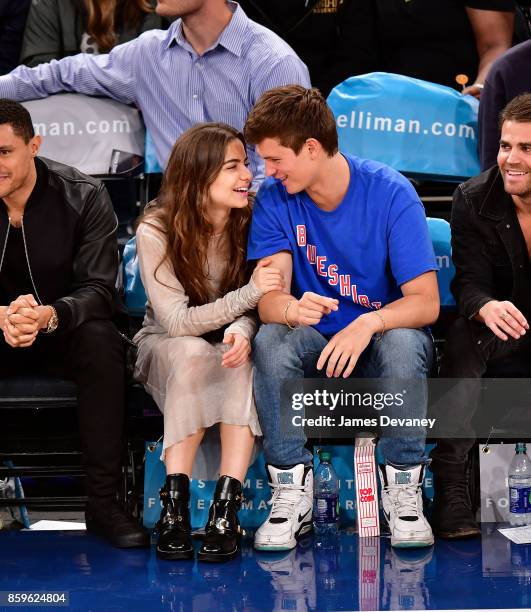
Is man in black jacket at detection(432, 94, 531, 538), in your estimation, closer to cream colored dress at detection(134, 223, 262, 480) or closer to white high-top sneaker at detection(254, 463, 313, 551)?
white high-top sneaker at detection(254, 463, 313, 551)

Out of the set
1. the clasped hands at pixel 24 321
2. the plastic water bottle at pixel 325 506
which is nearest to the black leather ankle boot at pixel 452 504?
the plastic water bottle at pixel 325 506

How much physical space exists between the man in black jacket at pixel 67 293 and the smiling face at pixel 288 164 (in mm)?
564

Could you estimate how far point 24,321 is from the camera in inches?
126

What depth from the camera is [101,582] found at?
9.55 ft

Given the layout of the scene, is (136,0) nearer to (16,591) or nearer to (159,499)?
(159,499)

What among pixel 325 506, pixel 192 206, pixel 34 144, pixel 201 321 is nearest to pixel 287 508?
pixel 325 506

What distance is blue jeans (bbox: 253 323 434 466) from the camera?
125 inches

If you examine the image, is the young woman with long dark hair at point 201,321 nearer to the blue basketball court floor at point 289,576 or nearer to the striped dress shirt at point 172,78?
the blue basketball court floor at point 289,576

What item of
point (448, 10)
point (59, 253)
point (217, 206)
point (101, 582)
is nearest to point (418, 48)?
point (448, 10)

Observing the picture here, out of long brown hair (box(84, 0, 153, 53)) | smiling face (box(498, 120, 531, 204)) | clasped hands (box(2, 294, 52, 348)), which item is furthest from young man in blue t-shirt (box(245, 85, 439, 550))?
long brown hair (box(84, 0, 153, 53))

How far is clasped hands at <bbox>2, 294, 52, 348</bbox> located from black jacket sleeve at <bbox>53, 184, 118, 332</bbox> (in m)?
0.11

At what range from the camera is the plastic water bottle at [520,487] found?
330 cm

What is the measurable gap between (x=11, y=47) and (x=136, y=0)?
0.58m

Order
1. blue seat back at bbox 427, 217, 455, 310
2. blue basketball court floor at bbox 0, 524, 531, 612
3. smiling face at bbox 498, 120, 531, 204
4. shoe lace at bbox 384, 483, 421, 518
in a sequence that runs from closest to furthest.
Answer: blue basketball court floor at bbox 0, 524, 531, 612
shoe lace at bbox 384, 483, 421, 518
smiling face at bbox 498, 120, 531, 204
blue seat back at bbox 427, 217, 455, 310
